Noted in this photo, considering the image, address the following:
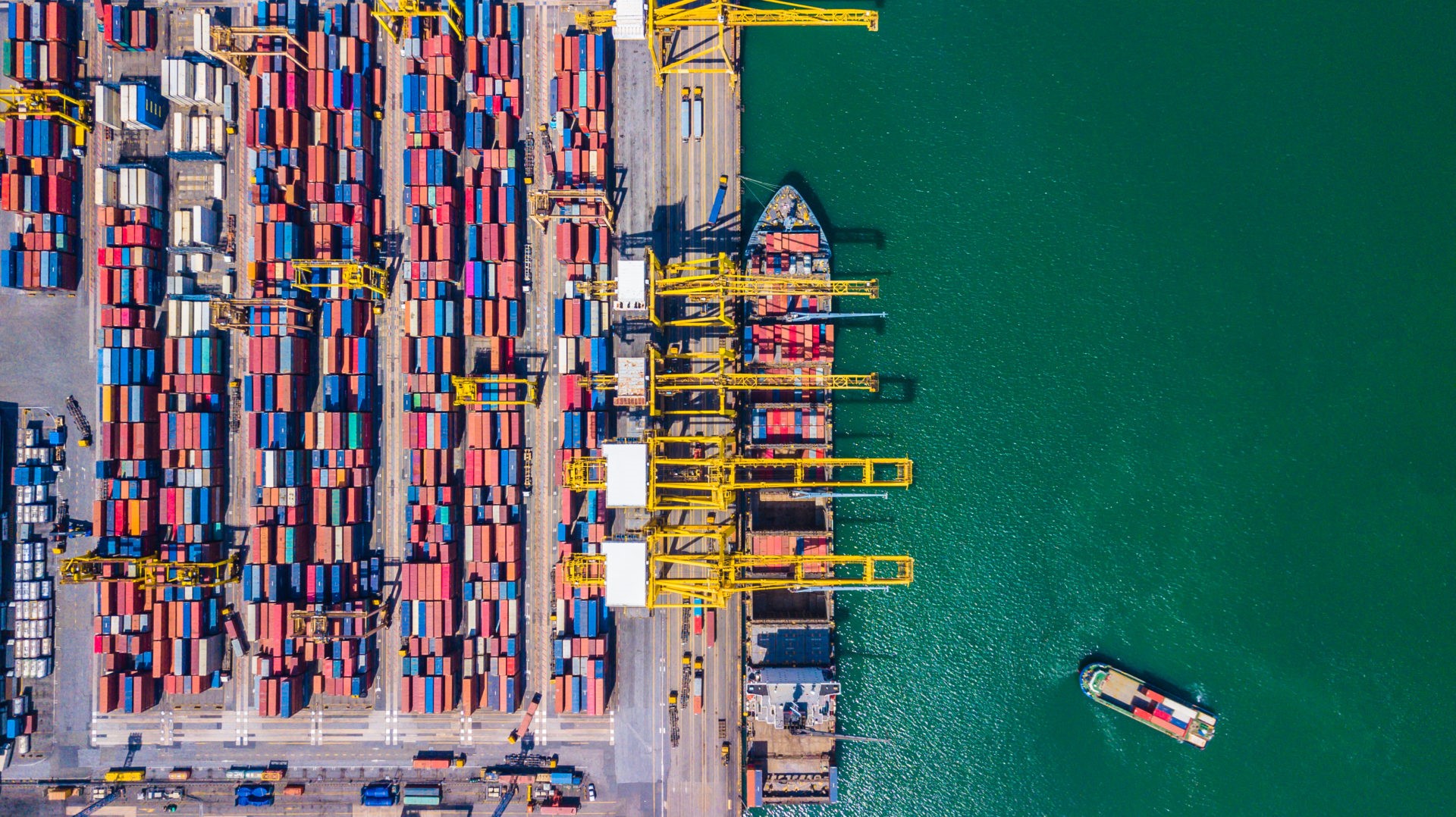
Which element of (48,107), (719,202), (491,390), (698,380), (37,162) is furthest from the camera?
(719,202)

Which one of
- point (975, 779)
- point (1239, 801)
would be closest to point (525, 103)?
point (975, 779)

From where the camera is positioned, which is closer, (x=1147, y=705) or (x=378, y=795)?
(x=378, y=795)

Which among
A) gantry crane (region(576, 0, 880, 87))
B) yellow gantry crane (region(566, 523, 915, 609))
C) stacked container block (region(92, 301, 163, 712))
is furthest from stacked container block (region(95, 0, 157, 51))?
yellow gantry crane (region(566, 523, 915, 609))

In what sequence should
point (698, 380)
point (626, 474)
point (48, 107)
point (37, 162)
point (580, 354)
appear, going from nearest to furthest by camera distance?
point (626, 474) → point (698, 380) → point (48, 107) → point (37, 162) → point (580, 354)

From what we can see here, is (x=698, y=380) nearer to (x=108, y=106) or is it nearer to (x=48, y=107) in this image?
(x=108, y=106)

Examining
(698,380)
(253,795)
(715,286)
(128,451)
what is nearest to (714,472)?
(698,380)
